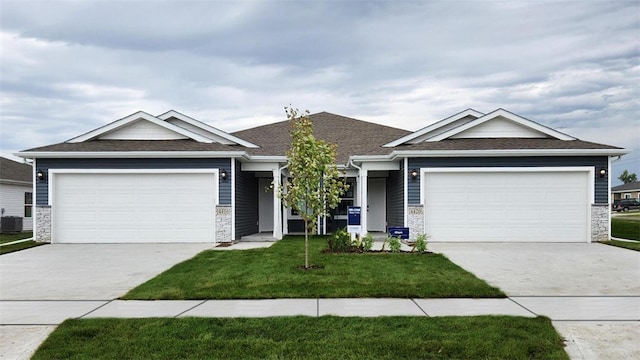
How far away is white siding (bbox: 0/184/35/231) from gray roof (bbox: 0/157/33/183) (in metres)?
0.41

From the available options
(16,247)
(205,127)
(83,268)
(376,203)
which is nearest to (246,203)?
(205,127)

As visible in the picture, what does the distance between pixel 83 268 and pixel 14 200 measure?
54.4ft

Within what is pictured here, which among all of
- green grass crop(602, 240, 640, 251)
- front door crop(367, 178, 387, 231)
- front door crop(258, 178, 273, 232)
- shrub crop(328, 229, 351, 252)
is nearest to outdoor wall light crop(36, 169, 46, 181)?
front door crop(258, 178, 273, 232)

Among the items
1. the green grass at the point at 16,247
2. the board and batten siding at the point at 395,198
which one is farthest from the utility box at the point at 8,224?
the board and batten siding at the point at 395,198

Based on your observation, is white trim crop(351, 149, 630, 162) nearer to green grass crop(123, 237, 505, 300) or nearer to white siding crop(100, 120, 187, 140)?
green grass crop(123, 237, 505, 300)

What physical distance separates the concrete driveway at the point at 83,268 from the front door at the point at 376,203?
26.7 feet

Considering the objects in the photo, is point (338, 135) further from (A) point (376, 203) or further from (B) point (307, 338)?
(B) point (307, 338)

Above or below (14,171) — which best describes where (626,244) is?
below

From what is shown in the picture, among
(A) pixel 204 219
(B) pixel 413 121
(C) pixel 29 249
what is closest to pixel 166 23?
(A) pixel 204 219

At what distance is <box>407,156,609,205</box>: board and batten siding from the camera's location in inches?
606

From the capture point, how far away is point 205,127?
57.9 feet

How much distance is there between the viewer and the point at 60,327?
5766 mm

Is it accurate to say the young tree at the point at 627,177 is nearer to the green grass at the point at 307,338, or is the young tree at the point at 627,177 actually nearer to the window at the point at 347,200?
the window at the point at 347,200

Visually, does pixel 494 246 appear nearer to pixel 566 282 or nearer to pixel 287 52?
pixel 566 282
